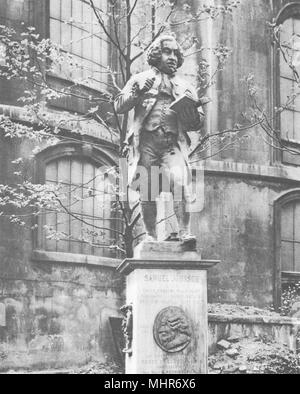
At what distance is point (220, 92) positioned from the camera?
22047 millimetres

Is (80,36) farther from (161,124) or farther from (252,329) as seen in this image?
(161,124)

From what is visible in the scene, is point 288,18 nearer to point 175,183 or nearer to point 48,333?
point 48,333

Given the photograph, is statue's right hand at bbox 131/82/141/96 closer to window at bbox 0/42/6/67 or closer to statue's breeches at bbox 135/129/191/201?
statue's breeches at bbox 135/129/191/201

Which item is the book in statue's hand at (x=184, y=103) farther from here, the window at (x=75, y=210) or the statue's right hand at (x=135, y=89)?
the window at (x=75, y=210)

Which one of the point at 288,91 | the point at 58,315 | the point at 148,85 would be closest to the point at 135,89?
the point at 148,85

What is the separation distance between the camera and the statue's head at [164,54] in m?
11.8

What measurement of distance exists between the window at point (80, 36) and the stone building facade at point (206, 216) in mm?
49

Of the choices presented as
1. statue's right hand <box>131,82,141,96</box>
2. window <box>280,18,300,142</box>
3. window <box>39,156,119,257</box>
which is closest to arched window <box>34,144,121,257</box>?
window <box>39,156,119,257</box>

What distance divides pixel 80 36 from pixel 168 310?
11129 mm

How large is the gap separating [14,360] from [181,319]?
7.81 meters

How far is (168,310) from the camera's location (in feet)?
36.2

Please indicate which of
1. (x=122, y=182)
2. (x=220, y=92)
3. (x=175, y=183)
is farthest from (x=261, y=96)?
(x=175, y=183)

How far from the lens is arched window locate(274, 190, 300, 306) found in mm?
22625

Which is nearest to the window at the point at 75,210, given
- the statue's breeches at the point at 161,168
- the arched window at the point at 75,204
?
the arched window at the point at 75,204
